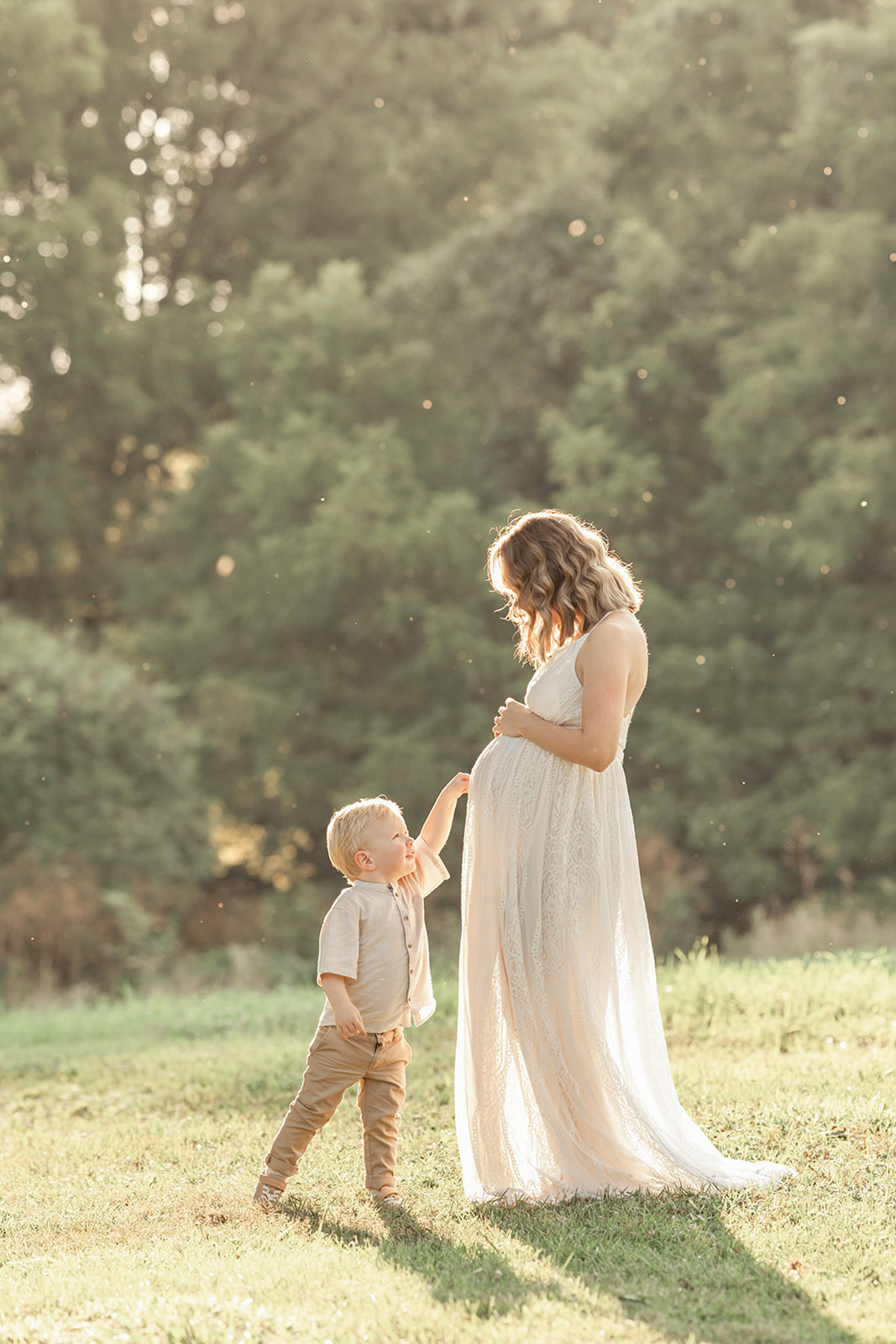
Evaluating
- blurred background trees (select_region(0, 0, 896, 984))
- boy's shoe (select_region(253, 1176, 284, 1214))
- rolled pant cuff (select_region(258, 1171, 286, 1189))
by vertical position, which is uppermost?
blurred background trees (select_region(0, 0, 896, 984))

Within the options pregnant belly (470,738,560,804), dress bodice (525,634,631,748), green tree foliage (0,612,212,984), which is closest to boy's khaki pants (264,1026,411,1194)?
pregnant belly (470,738,560,804)

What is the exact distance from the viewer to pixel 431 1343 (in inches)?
119

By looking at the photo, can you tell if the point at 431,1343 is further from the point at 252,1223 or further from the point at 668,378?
the point at 668,378

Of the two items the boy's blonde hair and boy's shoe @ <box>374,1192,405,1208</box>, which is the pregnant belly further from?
boy's shoe @ <box>374,1192,405,1208</box>

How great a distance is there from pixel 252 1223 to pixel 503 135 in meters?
18.2

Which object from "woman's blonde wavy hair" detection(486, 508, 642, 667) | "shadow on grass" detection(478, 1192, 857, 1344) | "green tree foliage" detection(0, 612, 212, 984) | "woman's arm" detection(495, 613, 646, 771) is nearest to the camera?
"shadow on grass" detection(478, 1192, 857, 1344)

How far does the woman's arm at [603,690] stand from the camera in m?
3.96

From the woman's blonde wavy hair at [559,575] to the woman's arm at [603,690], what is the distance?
0.34 feet

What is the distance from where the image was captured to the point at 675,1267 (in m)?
3.49

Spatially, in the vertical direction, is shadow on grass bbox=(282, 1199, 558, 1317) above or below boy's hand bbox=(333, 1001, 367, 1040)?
below

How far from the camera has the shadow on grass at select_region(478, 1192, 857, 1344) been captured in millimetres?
3111

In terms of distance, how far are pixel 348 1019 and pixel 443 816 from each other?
2.29 ft

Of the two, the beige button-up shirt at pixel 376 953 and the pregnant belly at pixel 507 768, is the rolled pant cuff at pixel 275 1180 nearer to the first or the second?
the beige button-up shirt at pixel 376 953

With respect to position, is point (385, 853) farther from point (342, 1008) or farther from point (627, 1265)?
point (627, 1265)
